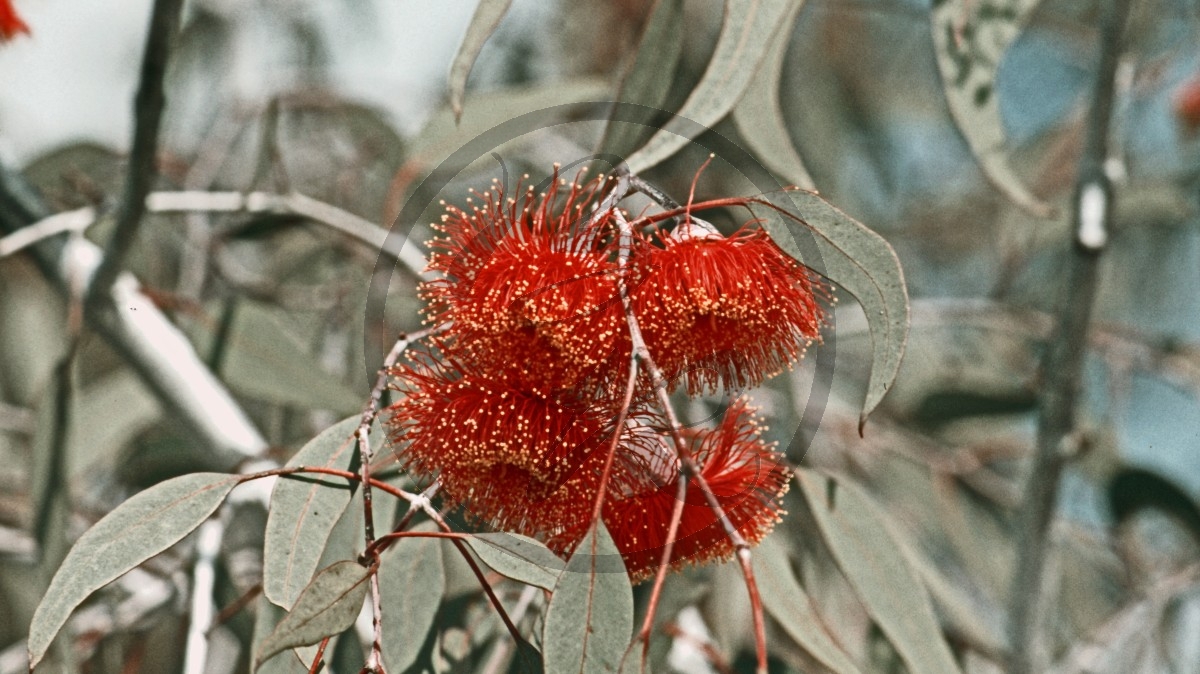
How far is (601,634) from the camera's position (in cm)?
74

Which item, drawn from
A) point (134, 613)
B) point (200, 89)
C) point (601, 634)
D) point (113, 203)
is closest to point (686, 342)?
point (601, 634)

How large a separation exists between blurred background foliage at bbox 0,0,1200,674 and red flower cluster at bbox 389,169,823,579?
84 mm

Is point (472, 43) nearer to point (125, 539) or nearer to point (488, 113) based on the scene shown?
point (125, 539)

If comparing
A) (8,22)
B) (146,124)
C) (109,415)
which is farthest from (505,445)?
(109,415)

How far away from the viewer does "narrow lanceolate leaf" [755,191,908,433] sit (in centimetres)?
80

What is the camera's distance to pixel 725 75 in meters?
1.00

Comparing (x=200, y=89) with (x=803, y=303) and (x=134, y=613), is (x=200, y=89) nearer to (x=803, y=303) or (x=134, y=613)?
(x=134, y=613)

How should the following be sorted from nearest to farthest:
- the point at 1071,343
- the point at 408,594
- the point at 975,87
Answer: the point at 408,594, the point at 975,87, the point at 1071,343

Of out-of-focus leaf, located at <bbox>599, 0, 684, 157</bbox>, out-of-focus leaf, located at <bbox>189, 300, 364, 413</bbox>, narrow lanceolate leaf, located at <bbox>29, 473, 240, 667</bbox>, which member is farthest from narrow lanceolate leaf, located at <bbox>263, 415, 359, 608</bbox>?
out-of-focus leaf, located at <bbox>189, 300, 364, 413</bbox>

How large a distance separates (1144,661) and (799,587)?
1032 millimetres

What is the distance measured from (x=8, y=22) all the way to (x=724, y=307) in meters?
0.95

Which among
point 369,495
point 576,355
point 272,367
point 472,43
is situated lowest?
point 272,367

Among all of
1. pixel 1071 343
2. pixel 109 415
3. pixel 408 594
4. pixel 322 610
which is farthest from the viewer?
pixel 109 415

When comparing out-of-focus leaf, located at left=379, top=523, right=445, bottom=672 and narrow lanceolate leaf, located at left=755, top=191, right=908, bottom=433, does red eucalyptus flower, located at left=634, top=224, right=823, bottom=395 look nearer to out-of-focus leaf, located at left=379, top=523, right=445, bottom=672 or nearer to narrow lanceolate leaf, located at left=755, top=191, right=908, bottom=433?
narrow lanceolate leaf, located at left=755, top=191, right=908, bottom=433
